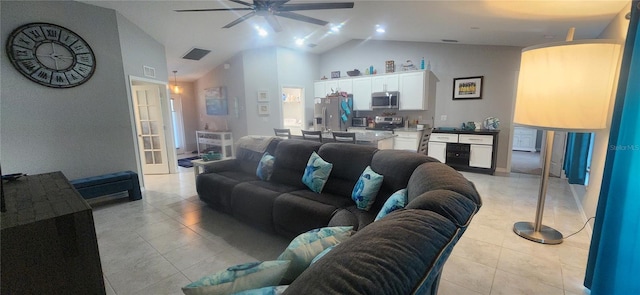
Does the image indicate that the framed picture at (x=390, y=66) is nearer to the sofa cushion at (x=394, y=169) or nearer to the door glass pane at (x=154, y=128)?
the sofa cushion at (x=394, y=169)

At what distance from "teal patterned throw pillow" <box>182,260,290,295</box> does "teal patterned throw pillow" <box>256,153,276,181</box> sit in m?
2.35

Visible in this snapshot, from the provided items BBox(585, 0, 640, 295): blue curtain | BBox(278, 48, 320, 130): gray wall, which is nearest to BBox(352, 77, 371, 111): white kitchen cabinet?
BBox(278, 48, 320, 130): gray wall

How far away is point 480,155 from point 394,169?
3561mm

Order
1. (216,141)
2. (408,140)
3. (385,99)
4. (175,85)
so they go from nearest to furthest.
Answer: (408,140), (385,99), (216,141), (175,85)

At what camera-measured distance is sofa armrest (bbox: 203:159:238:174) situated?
3.62 metres

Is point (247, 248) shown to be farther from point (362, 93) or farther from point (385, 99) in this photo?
point (362, 93)

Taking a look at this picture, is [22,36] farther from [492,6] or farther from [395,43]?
[395,43]

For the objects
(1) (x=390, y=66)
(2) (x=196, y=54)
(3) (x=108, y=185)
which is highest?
(2) (x=196, y=54)

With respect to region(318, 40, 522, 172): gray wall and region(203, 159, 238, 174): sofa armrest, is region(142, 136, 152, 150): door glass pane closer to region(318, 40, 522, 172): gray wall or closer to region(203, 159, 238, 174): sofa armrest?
region(203, 159, 238, 174): sofa armrest

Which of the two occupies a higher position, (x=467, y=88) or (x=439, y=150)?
(x=467, y=88)

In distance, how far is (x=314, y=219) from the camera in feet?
7.41

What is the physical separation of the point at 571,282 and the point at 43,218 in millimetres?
3468

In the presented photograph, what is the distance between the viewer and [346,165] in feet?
8.75

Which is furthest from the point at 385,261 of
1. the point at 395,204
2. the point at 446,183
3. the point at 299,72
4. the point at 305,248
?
the point at 299,72
